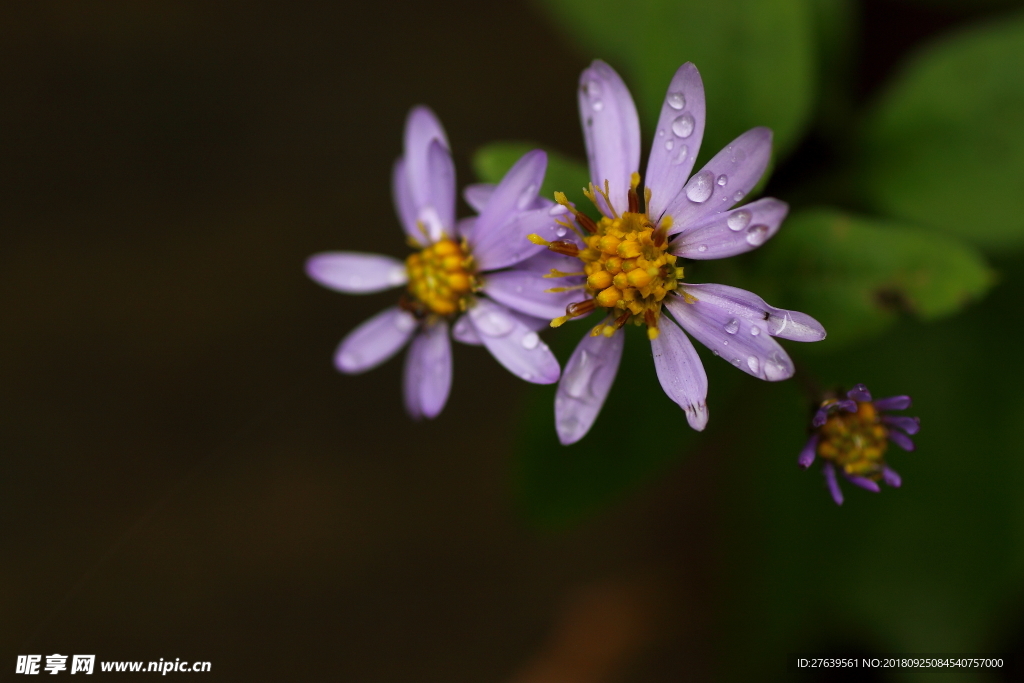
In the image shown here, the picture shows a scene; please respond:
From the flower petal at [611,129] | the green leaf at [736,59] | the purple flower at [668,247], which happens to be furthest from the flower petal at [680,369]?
the green leaf at [736,59]

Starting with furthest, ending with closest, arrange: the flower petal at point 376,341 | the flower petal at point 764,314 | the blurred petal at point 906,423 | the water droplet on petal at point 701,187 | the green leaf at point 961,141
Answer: the green leaf at point 961,141 < the flower petal at point 376,341 < the blurred petal at point 906,423 < the water droplet on petal at point 701,187 < the flower petal at point 764,314

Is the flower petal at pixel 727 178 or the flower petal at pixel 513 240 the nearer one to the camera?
the flower petal at pixel 727 178

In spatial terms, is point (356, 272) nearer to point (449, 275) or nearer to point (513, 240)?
point (449, 275)

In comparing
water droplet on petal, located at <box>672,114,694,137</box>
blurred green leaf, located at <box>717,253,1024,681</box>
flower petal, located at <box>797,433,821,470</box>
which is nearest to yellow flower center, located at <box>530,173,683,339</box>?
water droplet on petal, located at <box>672,114,694,137</box>

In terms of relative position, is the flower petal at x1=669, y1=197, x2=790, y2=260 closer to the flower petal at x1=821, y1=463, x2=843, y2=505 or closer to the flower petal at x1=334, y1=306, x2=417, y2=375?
the flower petal at x1=821, y1=463, x2=843, y2=505

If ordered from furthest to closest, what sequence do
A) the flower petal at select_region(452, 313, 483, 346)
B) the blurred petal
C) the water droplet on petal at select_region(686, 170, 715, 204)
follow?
the flower petal at select_region(452, 313, 483, 346) → the blurred petal → the water droplet on petal at select_region(686, 170, 715, 204)

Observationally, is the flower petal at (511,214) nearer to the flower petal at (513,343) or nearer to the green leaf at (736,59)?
the flower petal at (513,343)

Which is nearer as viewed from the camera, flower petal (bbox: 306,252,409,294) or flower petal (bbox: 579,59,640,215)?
flower petal (bbox: 579,59,640,215)
